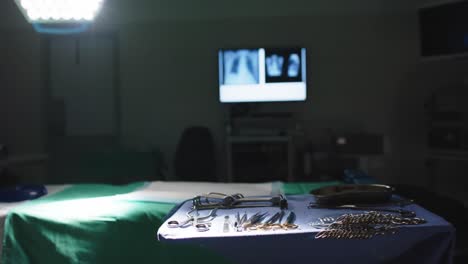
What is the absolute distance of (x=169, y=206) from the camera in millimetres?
1616

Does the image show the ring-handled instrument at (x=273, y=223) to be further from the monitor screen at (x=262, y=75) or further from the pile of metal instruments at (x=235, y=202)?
the monitor screen at (x=262, y=75)

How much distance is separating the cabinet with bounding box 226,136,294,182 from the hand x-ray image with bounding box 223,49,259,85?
55 centimetres

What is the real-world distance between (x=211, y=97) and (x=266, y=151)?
869 millimetres

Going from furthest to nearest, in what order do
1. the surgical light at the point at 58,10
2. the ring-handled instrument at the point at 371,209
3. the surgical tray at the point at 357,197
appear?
the surgical light at the point at 58,10 → the surgical tray at the point at 357,197 → the ring-handled instrument at the point at 371,209

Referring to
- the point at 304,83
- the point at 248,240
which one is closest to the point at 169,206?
the point at 248,240

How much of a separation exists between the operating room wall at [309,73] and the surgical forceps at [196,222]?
2838mm

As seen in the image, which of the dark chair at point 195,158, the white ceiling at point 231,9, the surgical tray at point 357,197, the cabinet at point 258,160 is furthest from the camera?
the white ceiling at point 231,9

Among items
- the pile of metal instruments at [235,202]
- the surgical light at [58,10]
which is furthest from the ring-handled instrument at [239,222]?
the surgical light at [58,10]

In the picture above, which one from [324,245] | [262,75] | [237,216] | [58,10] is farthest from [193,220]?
[262,75]

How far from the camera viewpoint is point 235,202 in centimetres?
143

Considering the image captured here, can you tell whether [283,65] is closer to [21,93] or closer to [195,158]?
[195,158]

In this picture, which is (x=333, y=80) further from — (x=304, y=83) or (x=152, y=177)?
(x=152, y=177)

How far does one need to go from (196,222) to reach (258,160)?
8.30 feet

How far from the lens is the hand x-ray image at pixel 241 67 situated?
3754 millimetres
